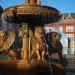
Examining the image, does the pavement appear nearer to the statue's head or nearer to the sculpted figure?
the sculpted figure

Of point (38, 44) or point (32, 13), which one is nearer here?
point (38, 44)

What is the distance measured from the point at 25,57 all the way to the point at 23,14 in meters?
2.01

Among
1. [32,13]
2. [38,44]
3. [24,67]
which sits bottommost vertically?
[24,67]

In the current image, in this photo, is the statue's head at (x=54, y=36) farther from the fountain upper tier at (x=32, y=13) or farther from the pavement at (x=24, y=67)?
the pavement at (x=24, y=67)

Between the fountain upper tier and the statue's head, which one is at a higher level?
the fountain upper tier

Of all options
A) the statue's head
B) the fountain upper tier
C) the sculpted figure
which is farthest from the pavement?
the fountain upper tier

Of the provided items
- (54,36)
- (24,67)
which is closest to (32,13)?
(54,36)

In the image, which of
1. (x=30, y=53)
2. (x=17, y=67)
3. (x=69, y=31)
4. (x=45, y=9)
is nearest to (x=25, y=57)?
(x=30, y=53)

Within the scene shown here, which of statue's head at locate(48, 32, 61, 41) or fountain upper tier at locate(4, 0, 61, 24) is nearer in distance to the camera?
fountain upper tier at locate(4, 0, 61, 24)

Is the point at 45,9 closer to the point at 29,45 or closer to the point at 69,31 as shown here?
the point at 29,45

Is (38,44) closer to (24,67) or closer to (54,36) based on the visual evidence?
A: (54,36)

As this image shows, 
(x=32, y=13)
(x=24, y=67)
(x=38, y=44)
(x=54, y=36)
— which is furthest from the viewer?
(x=54, y=36)

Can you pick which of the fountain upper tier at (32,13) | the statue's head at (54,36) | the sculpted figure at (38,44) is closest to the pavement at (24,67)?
the sculpted figure at (38,44)

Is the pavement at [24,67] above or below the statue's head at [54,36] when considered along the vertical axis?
below
